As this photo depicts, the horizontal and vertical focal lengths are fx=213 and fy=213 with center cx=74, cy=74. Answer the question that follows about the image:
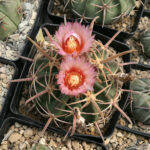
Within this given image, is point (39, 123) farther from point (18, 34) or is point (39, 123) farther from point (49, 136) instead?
point (18, 34)

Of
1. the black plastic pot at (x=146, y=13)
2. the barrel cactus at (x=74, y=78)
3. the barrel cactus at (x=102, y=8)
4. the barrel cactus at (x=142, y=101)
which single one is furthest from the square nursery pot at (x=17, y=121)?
the black plastic pot at (x=146, y=13)

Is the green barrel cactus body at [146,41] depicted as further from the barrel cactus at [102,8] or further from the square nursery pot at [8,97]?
the square nursery pot at [8,97]

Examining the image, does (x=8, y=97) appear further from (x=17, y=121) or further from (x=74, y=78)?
(x=74, y=78)

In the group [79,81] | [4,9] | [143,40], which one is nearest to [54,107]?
[79,81]

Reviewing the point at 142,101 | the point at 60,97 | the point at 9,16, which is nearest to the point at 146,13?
the point at 142,101

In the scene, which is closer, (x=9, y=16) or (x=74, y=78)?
(x=74, y=78)

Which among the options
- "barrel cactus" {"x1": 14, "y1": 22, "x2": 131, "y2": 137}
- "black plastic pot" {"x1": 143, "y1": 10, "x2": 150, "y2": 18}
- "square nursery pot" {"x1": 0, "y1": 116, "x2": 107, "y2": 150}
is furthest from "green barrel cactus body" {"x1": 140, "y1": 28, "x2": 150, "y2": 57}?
"square nursery pot" {"x1": 0, "y1": 116, "x2": 107, "y2": 150}
